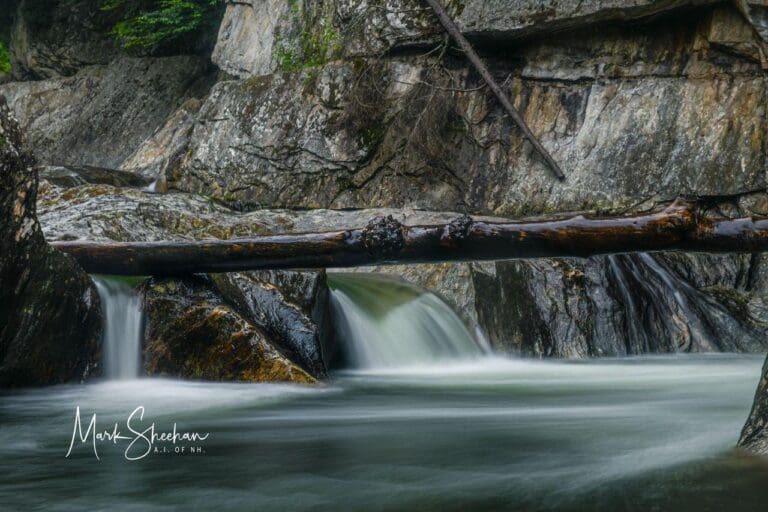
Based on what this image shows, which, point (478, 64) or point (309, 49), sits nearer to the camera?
point (478, 64)

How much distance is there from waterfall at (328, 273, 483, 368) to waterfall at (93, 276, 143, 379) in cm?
184

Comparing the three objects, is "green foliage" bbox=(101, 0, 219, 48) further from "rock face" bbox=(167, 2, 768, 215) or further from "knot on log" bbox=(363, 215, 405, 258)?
"knot on log" bbox=(363, 215, 405, 258)

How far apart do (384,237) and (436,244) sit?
31 cm

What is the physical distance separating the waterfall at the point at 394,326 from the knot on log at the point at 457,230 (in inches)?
95.8

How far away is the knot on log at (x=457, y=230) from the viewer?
15.5ft

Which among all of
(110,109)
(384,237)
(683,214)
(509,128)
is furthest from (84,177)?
(683,214)

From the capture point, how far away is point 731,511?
241 cm

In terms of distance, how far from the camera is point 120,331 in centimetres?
569

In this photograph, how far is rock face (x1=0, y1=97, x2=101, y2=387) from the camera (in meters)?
4.45

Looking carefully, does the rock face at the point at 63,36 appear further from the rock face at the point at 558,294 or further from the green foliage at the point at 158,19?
the rock face at the point at 558,294

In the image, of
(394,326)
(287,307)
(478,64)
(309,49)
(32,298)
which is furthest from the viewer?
(309,49)

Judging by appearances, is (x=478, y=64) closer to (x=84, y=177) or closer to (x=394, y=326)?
(x=84, y=177)

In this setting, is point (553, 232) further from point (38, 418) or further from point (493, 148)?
point (493, 148)

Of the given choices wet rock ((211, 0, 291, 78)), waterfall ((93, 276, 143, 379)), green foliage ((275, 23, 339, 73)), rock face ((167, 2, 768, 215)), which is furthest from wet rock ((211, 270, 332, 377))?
wet rock ((211, 0, 291, 78))
